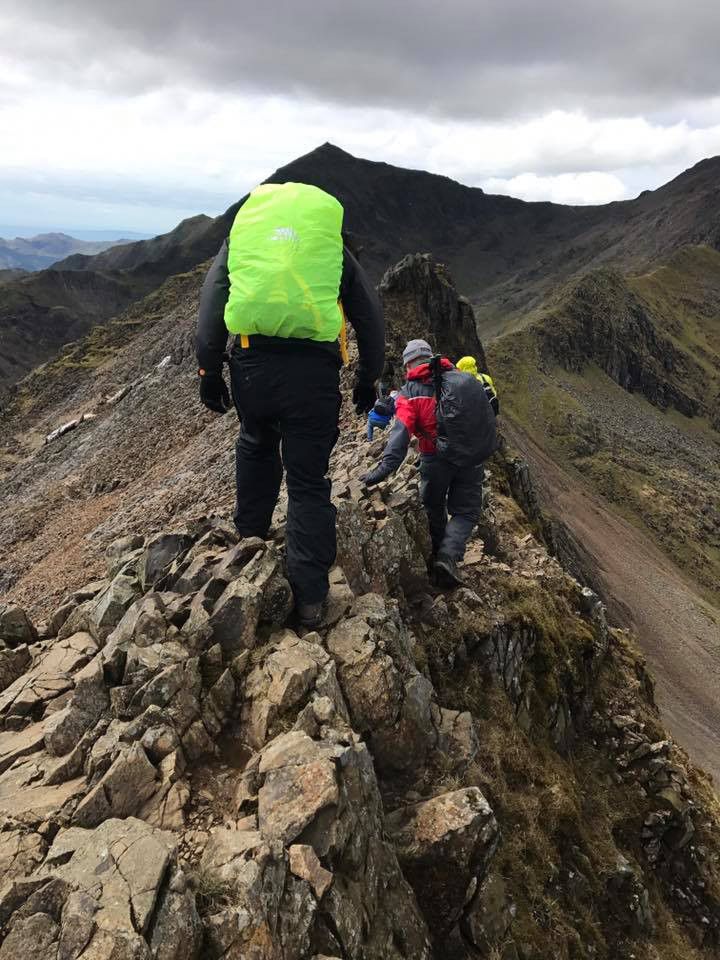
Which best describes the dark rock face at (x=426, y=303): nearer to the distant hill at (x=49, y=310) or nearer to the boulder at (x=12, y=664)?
the boulder at (x=12, y=664)

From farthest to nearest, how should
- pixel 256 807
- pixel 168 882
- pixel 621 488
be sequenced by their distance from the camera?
1. pixel 621 488
2. pixel 256 807
3. pixel 168 882

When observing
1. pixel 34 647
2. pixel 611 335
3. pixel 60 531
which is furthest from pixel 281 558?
pixel 611 335

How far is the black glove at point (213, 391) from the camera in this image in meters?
7.78

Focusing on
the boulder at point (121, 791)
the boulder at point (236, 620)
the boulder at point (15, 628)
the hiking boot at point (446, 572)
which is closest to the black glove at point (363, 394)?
the boulder at point (236, 620)

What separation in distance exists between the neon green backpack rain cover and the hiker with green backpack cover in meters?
0.01

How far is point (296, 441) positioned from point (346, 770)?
3616 millimetres

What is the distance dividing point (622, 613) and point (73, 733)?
42.5 m

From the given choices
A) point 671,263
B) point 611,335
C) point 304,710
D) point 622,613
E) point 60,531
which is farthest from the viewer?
point 671,263

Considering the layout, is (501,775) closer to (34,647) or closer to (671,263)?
(34,647)

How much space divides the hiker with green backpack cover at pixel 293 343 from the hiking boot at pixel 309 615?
0.01m

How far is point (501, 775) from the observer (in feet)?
26.9

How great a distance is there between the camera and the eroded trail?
36.1m

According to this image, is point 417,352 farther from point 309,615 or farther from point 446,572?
point 309,615

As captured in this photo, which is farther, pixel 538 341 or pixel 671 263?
pixel 671 263
